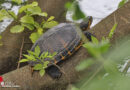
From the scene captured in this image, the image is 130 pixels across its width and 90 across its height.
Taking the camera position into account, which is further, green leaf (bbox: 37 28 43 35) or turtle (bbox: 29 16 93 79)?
green leaf (bbox: 37 28 43 35)

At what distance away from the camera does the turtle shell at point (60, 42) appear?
43.2 inches

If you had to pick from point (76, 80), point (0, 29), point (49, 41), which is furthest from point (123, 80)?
point (0, 29)

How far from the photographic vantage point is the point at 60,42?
117 centimetres

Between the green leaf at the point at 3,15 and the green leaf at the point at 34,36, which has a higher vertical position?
the green leaf at the point at 3,15

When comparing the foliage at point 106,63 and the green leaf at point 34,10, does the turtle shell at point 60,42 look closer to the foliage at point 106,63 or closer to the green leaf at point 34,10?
the green leaf at point 34,10

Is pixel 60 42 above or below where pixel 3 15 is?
below

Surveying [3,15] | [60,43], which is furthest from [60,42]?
[3,15]

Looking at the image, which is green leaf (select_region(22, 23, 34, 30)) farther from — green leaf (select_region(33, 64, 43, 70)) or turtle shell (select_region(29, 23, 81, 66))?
green leaf (select_region(33, 64, 43, 70))

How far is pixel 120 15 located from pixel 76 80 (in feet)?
1.38

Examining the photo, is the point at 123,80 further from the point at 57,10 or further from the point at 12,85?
the point at 57,10

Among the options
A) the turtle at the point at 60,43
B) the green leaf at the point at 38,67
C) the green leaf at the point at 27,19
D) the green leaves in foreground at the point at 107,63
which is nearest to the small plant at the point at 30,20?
the green leaf at the point at 27,19

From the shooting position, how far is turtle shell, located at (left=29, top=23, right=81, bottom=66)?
3.60 feet

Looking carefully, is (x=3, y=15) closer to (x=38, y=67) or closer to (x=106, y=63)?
(x=38, y=67)

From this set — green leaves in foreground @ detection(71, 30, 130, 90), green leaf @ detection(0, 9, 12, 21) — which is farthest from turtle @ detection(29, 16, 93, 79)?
green leaves in foreground @ detection(71, 30, 130, 90)
